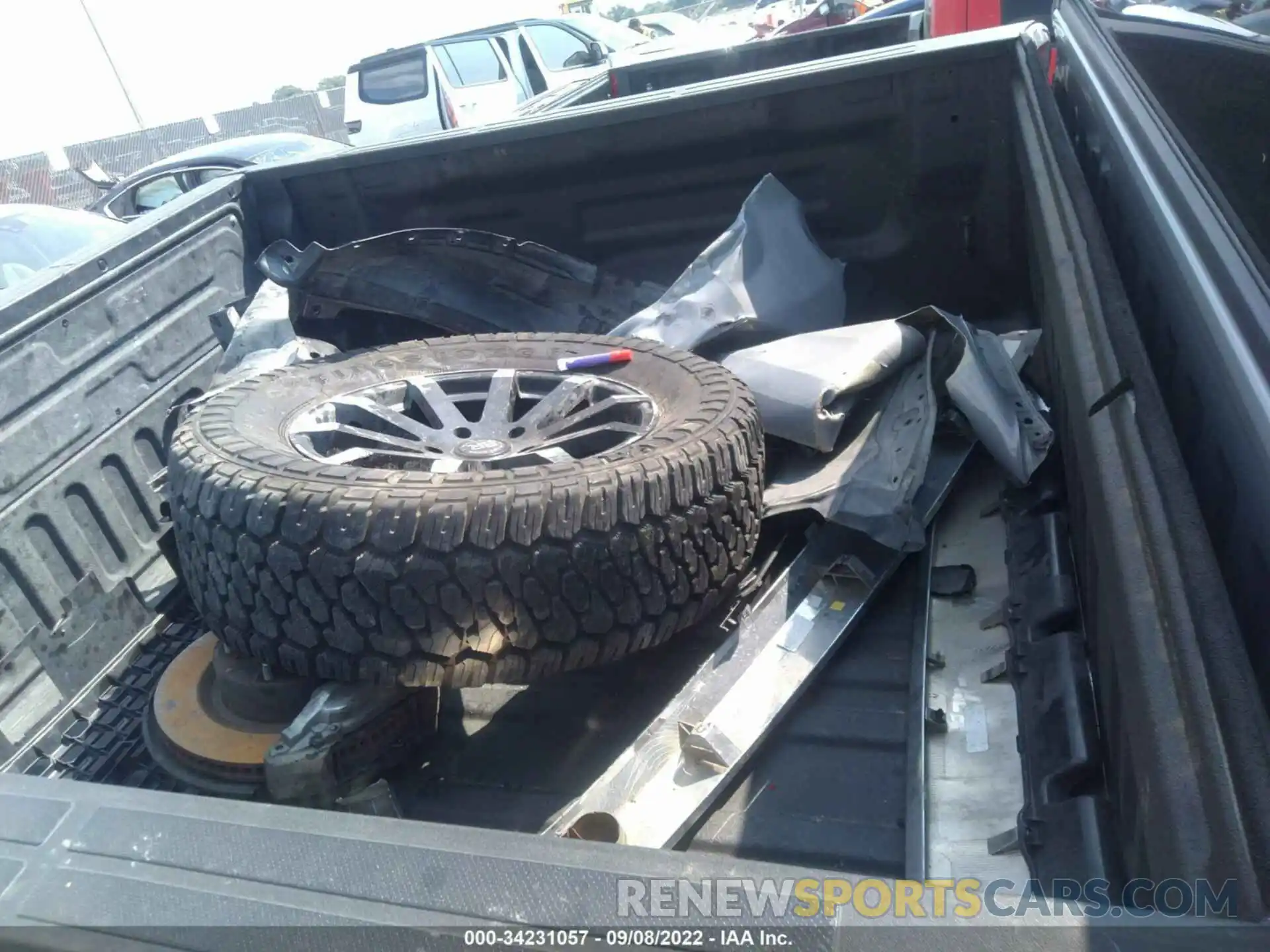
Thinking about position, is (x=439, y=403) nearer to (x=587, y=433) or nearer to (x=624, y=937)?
(x=587, y=433)

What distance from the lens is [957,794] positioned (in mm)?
1376

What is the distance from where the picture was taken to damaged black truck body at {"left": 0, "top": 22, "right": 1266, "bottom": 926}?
0.82m

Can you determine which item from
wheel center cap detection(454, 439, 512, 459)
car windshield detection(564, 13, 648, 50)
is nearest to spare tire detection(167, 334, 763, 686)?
wheel center cap detection(454, 439, 512, 459)

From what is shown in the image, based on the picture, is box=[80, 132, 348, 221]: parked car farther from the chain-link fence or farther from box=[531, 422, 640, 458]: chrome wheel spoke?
the chain-link fence

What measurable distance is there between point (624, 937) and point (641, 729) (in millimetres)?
918

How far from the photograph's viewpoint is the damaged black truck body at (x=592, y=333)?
2.68 feet

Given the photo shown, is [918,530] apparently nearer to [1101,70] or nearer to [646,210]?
[1101,70]

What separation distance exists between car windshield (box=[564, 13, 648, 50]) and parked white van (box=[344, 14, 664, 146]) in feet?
0.58

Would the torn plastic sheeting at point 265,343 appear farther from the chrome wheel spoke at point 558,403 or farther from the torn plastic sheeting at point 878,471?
the torn plastic sheeting at point 878,471

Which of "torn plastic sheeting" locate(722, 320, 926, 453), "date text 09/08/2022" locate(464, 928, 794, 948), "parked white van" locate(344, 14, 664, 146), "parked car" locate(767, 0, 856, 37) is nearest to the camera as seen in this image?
"date text 09/08/2022" locate(464, 928, 794, 948)

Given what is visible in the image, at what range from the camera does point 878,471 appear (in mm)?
1943

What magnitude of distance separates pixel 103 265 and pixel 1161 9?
381cm

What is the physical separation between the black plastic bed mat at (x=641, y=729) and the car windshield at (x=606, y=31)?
33.2ft

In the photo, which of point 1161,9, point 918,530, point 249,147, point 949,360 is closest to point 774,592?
point 918,530
